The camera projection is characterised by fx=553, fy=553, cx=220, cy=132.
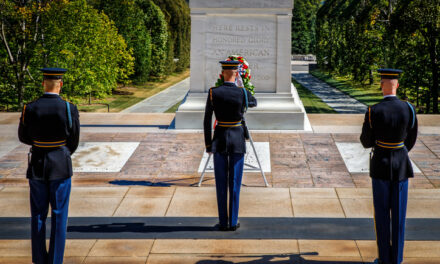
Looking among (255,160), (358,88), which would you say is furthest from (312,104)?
(255,160)

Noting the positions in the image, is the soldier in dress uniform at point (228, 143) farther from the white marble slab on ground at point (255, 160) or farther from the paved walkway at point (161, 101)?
the paved walkway at point (161, 101)

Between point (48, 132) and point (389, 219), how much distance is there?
2858mm

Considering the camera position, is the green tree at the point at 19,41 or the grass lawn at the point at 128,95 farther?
the grass lawn at the point at 128,95

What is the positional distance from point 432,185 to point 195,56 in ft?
17.3

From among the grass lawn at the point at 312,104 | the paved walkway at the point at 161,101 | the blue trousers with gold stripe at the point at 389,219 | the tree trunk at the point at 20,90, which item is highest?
the blue trousers with gold stripe at the point at 389,219

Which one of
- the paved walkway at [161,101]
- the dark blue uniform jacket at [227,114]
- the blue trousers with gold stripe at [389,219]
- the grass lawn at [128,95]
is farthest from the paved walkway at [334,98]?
the blue trousers with gold stripe at [389,219]

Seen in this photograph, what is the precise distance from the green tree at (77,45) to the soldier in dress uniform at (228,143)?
21.4 meters

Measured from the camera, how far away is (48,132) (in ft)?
14.6

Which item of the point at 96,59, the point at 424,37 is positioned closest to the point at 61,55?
the point at 96,59

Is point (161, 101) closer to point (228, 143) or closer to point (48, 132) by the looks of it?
point (228, 143)

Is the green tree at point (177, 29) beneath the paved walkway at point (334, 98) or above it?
above

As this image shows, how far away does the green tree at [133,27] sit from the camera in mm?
39094

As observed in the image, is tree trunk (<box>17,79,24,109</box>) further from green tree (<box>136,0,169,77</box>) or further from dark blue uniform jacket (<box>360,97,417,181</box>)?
dark blue uniform jacket (<box>360,97,417,181</box>)

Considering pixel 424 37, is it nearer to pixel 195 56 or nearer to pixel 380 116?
pixel 195 56
